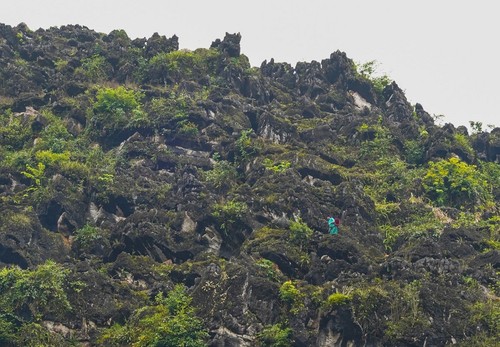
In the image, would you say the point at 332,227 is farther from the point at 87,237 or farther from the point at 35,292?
the point at 35,292

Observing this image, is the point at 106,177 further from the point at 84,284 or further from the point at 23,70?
the point at 23,70

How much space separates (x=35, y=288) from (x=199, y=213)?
450 inches

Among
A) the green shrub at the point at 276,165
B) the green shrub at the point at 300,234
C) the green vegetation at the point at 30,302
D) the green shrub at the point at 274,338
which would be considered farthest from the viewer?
the green shrub at the point at 276,165

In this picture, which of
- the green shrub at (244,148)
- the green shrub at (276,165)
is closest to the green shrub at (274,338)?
the green shrub at (276,165)

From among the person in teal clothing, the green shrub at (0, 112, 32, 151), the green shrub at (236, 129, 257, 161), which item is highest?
the green shrub at (236, 129, 257, 161)

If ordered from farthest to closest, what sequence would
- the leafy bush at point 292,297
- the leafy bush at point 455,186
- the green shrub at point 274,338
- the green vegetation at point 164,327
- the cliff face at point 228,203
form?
the leafy bush at point 455,186
the leafy bush at point 292,297
the cliff face at point 228,203
the green shrub at point 274,338
the green vegetation at point 164,327

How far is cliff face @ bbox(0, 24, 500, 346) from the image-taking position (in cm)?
3209

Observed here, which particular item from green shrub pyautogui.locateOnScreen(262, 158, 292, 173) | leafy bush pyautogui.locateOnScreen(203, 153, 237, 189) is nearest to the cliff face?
leafy bush pyautogui.locateOnScreen(203, 153, 237, 189)

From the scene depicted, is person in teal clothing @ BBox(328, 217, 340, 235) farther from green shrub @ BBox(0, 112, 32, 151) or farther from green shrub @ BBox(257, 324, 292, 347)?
green shrub @ BBox(0, 112, 32, 151)

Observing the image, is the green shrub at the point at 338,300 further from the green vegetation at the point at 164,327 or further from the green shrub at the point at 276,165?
the green shrub at the point at 276,165

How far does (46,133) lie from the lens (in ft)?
176

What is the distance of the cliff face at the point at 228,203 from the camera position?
105ft

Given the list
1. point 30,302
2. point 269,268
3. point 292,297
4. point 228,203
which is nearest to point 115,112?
point 228,203

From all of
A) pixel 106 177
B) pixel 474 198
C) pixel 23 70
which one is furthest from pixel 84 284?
pixel 23 70
